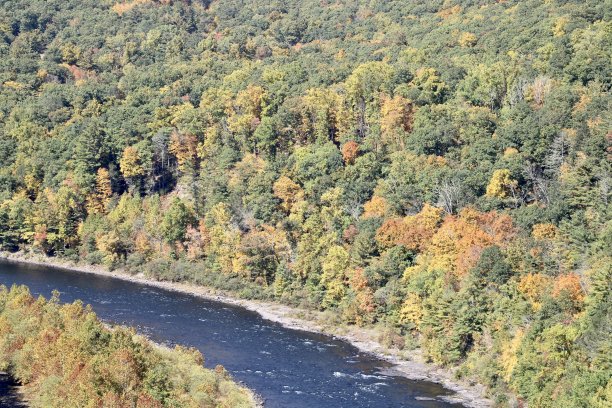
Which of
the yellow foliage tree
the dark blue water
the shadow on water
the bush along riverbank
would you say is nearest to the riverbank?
the dark blue water

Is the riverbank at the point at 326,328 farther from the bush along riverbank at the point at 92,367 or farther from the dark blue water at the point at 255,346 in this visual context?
the bush along riverbank at the point at 92,367

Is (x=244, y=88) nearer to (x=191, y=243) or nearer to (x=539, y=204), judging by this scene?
(x=191, y=243)

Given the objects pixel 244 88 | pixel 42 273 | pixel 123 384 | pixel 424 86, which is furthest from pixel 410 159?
pixel 123 384

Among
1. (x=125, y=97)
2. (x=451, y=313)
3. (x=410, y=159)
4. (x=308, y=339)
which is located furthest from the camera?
(x=125, y=97)

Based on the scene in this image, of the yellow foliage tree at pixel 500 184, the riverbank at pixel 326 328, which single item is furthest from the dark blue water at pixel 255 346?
the yellow foliage tree at pixel 500 184

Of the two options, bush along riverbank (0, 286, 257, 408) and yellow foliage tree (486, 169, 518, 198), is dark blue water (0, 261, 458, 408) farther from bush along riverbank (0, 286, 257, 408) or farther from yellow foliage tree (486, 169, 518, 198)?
yellow foliage tree (486, 169, 518, 198)

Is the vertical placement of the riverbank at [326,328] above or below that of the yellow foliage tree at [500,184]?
below
